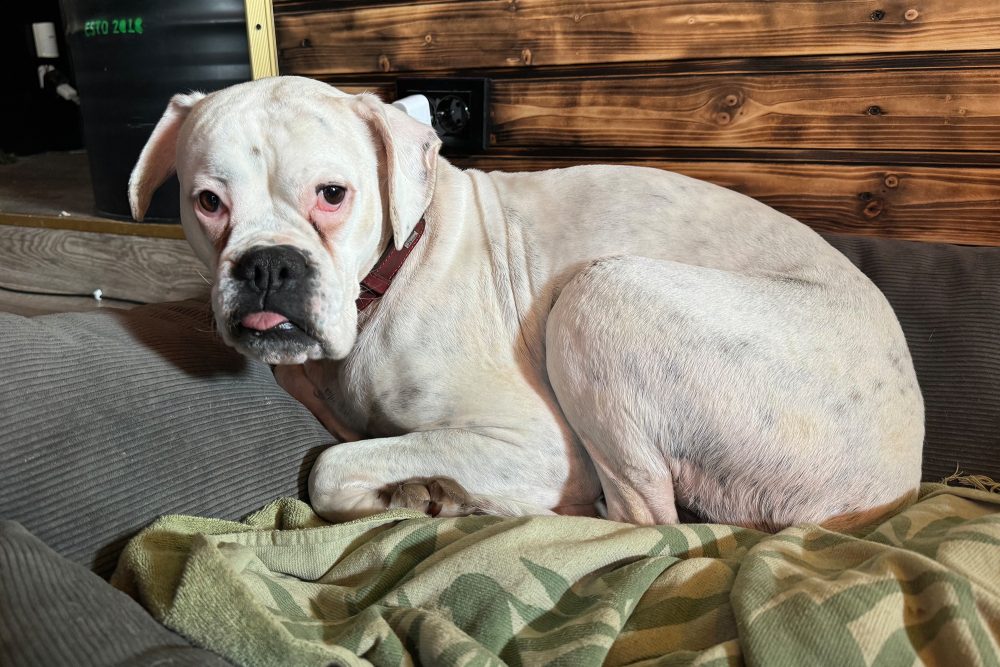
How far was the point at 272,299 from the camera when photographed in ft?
4.17

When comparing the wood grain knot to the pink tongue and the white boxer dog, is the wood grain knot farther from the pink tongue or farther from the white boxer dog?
the pink tongue

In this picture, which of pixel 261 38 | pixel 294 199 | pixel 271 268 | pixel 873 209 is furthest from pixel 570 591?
pixel 261 38

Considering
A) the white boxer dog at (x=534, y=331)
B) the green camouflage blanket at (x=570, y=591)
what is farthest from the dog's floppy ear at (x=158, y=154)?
the green camouflage blanket at (x=570, y=591)

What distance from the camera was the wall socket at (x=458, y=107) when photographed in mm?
2408

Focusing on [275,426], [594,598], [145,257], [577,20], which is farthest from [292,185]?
[145,257]

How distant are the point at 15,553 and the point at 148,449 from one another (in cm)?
35

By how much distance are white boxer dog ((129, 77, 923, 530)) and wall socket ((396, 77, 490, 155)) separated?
3.02 ft

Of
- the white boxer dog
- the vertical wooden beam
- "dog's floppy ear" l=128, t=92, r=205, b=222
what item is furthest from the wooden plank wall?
"dog's floppy ear" l=128, t=92, r=205, b=222

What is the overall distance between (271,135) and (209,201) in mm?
170

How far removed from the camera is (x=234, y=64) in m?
2.73

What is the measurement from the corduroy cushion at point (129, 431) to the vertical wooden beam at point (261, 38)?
1.40m

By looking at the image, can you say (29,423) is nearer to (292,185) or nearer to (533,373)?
(292,185)

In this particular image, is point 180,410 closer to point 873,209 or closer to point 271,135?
point 271,135

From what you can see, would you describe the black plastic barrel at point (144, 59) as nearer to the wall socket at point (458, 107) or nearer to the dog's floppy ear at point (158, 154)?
the wall socket at point (458, 107)
